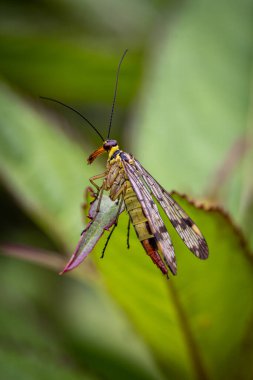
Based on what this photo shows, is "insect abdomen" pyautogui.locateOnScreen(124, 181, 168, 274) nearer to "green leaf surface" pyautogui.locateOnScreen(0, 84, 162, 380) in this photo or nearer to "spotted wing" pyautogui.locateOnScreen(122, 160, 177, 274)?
"spotted wing" pyautogui.locateOnScreen(122, 160, 177, 274)

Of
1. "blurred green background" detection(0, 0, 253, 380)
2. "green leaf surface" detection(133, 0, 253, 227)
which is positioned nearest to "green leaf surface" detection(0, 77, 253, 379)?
"blurred green background" detection(0, 0, 253, 380)

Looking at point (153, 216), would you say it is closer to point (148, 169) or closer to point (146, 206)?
point (146, 206)

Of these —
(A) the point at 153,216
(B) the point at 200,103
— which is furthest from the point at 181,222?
(B) the point at 200,103

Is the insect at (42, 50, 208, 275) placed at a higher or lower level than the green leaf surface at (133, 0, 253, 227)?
lower

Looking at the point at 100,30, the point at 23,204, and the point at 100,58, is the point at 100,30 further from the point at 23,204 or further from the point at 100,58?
the point at 23,204

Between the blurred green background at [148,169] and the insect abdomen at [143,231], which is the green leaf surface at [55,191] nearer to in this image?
the blurred green background at [148,169]

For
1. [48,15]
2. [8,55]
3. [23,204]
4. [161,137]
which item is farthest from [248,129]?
[48,15]

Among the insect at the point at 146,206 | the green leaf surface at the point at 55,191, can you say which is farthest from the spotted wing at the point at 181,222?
the green leaf surface at the point at 55,191

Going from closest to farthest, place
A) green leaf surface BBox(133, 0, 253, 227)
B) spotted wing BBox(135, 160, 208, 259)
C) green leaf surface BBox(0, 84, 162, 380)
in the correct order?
spotted wing BBox(135, 160, 208, 259)
green leaf surface BBox(0, 84, 162, 380)
green leaf surface BBox(133, 0, 253, 227)
